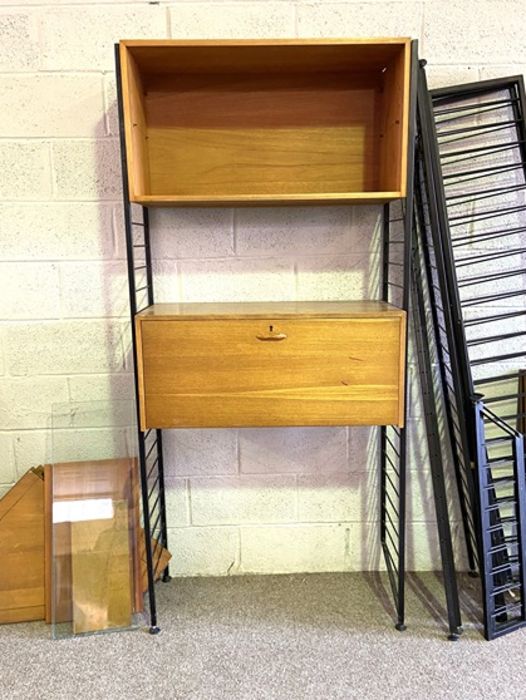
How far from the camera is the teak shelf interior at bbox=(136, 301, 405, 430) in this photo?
1.39 meters

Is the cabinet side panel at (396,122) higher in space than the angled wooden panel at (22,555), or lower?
higher

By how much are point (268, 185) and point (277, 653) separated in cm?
127

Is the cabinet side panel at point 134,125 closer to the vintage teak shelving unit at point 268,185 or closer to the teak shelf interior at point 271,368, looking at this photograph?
the vintage teak shelving unit at point 268,185

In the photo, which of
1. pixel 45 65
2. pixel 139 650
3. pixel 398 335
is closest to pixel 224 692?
pixel 139 650

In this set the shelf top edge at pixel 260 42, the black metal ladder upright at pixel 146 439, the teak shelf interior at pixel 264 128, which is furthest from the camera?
the teak shelf interior at pixel 264 128

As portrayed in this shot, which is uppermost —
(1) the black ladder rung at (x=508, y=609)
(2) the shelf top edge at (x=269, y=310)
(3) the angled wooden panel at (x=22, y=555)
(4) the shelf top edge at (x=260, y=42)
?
(4) the shelf top edge at (x=260, y=42)

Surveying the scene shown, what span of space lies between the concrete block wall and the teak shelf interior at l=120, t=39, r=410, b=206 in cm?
10

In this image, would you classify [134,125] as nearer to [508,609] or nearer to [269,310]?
[269,310]

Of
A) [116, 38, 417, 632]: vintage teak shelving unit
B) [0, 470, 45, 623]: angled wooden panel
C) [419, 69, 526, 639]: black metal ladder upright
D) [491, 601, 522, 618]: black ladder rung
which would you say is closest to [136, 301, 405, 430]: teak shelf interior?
[116, 38, 417, 632]: vintage teak shelving unit

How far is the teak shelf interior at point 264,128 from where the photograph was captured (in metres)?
1.52

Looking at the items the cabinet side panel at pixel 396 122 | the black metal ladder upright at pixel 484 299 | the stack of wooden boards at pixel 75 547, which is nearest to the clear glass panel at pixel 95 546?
the stack of wooden boards at pixel 75 547

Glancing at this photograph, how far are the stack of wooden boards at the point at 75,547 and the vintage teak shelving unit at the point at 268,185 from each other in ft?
0.38

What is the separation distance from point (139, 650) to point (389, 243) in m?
1.33

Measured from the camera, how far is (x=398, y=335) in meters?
1.40
